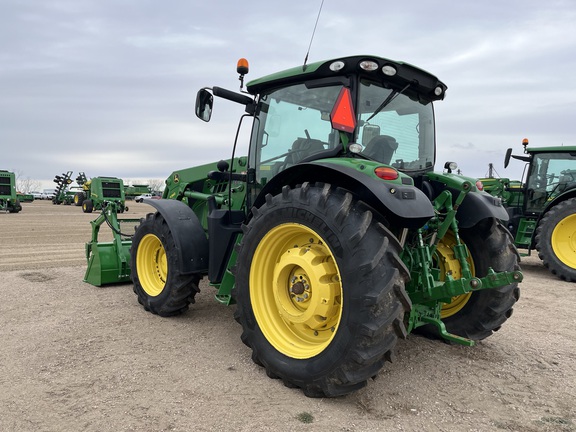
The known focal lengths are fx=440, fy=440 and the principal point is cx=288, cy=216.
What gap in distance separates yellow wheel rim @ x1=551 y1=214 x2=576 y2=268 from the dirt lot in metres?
3.60

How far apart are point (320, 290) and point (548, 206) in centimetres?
732

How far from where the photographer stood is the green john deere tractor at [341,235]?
8.86ft

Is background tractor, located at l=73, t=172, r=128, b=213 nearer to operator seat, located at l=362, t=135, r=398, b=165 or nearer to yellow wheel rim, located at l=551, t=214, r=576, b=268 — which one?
yellow wheel rim, located at l=551, t=214, r=576, b=268

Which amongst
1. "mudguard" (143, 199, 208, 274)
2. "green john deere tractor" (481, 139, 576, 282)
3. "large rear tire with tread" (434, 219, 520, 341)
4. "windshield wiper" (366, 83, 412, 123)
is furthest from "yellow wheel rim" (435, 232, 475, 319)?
"green john deere tractor" (481, 139, 576, 282)

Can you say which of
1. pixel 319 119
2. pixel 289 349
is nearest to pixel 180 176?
pixel 319 119

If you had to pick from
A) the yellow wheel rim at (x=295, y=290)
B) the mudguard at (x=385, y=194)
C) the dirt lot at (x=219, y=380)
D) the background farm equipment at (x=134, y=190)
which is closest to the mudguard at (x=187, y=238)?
the dirt lot at (x=219, y=380)

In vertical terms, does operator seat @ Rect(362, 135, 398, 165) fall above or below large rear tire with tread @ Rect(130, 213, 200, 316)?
above

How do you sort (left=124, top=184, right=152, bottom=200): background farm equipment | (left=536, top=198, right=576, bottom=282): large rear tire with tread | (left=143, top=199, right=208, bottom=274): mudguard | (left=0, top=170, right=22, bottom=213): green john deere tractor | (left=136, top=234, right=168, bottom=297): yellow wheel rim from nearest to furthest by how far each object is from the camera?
(left=143, top=199, right=208, bottom=274): mudguard → (left=136, top=234, right=168, bottom=297): yellow wheel rim → (left=536, top=198, right=576, bottom=282): large rear tire with tread → (left=0, top=170, right=22, bottom=213): green john deere tractor → (left=124, top=184, right=152, bottom=200): background farm equipment

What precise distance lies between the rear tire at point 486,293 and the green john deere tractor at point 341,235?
0.03 ft

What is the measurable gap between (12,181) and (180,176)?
74.4 feet

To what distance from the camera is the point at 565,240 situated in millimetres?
8117

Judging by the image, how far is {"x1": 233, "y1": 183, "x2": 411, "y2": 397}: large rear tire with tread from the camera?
2.63 meters

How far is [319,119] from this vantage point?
12.0 feet

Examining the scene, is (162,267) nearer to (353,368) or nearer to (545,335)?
(353,368)
